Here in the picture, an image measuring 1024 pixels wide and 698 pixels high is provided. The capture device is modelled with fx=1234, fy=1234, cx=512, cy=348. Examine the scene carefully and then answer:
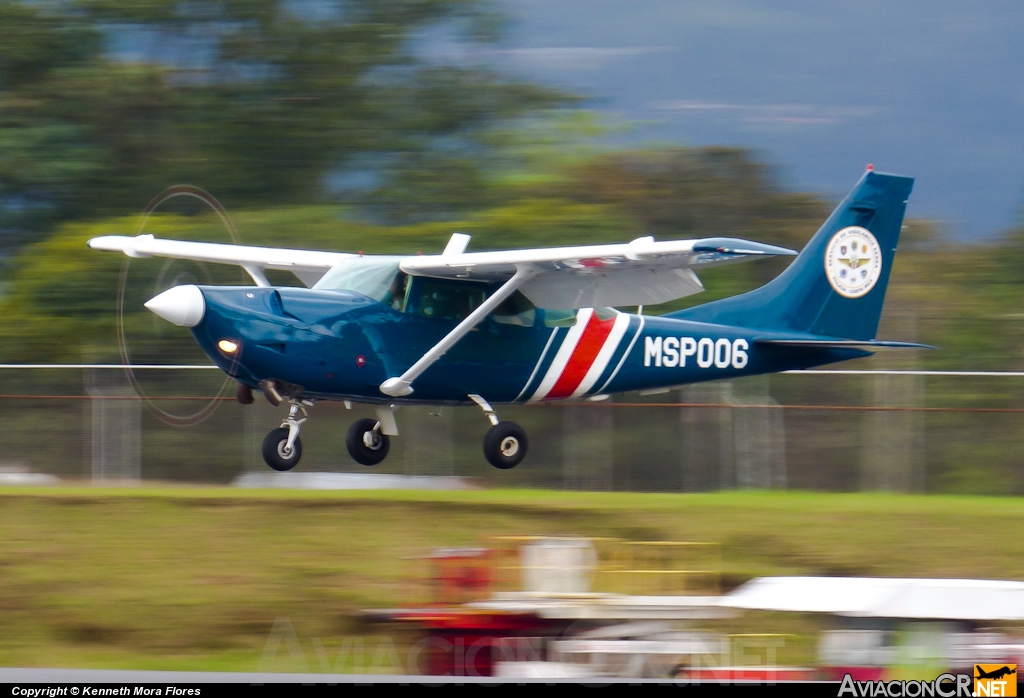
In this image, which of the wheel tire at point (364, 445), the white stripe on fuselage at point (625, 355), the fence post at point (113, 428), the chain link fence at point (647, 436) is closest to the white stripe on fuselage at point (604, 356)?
the white stripe on fuselage at point (625, 355)

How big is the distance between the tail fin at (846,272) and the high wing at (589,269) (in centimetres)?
277

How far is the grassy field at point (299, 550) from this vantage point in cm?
1138

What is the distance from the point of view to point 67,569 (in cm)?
1195

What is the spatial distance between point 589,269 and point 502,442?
8.14 feet

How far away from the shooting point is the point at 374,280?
1384cm

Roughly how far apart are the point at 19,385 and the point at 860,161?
109587 mm

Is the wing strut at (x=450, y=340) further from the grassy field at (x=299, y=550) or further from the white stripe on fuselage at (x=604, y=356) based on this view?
the white stripe on fuselage at (x=604, y=356)

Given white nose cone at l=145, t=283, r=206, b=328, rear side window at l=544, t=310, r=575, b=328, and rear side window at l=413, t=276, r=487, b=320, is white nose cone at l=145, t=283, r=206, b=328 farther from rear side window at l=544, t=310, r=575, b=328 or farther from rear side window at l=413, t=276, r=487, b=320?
rear side window at l=544, t=310, r=575, b=328

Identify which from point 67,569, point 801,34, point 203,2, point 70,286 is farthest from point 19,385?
point 801,34

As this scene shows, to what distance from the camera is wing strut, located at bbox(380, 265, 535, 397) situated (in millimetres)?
13531

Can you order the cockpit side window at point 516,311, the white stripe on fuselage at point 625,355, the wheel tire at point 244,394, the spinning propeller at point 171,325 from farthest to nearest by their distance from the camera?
1. the spinning propeller at point 171,325
2. the white stripe on fuselage at point 625,355
3. the cockpit side window at point 516,311
4. the wheel tire at point 244,394

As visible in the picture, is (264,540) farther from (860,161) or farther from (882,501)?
(860,161)

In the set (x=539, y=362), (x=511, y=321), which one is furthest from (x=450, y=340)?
(x=539, y=362)

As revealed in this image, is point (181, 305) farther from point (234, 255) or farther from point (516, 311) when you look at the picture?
point (516, 311)
